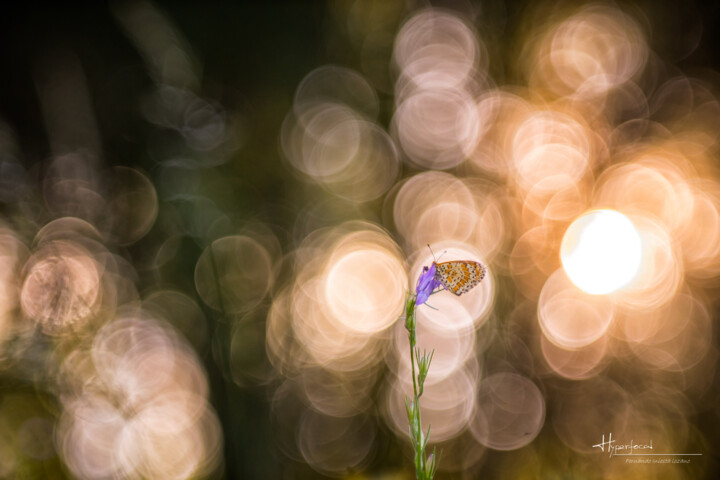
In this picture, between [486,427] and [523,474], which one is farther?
[486,427]

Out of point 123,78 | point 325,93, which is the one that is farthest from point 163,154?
point 123,78

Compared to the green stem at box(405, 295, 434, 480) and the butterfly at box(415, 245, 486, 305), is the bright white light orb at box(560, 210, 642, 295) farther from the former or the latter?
the green stem at box(405, 295, 434, 480)

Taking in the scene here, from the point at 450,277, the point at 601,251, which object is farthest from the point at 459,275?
the point at 601,251

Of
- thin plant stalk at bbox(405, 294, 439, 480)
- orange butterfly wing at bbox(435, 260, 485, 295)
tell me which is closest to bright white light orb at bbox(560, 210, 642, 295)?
orange butterfly wing at bbox(435, 260, 485, 295)

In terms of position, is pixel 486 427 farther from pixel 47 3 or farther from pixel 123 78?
pixel 47 3

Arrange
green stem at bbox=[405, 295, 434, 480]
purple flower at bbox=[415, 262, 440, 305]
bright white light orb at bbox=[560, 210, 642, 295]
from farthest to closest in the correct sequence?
bright white light orb at bbox=[560, 210, 642, 295]
purple flower at bbox=[415, 262, 440, 305]
green stem at bbox=[405, 295, 434, 480]

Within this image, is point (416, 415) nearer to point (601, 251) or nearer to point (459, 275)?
point (459, 275)

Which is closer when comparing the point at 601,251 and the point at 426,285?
the point at 426,285
